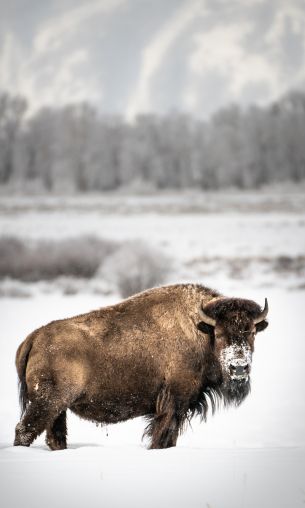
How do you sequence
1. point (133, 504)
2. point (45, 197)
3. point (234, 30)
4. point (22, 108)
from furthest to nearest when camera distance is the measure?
point (234, 30) → point (22, 108) → point (45, 197) → point (133, 504)

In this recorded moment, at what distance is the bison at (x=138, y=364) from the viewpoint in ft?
18.3

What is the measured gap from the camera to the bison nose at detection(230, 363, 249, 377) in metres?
5.39

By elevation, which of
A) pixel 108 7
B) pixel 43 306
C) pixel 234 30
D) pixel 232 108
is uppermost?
pixel 108 7

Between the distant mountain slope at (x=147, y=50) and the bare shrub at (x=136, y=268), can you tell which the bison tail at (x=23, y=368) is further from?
the distant mountain slope at (x=147, y=50)

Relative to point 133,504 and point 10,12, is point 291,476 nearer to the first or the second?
point 133,504

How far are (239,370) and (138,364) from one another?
87cm

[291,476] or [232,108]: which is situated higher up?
[232,108]

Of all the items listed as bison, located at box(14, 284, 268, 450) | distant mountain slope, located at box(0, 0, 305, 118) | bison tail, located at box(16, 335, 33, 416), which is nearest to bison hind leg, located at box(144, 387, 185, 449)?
bison, located at box(14, 284, 268, 450)

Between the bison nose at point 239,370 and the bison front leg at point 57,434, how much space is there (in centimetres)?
143

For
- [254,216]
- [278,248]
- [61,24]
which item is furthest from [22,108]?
[61,24]

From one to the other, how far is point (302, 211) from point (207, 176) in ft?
38.3

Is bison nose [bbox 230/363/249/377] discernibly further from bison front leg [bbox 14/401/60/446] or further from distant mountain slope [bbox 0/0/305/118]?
distant mountain slope [bbox 0/0/305/118]

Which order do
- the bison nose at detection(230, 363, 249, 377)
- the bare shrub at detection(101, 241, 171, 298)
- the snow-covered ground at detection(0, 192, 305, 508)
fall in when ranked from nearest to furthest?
1. the snow-covered ground at detection(0, 192, 305, 508)
2. the bison nose at detection(230, 363, 249, 377)
3. the bare shrub at detection(101, 241, 171, 298)

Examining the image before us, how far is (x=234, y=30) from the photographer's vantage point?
458ft
